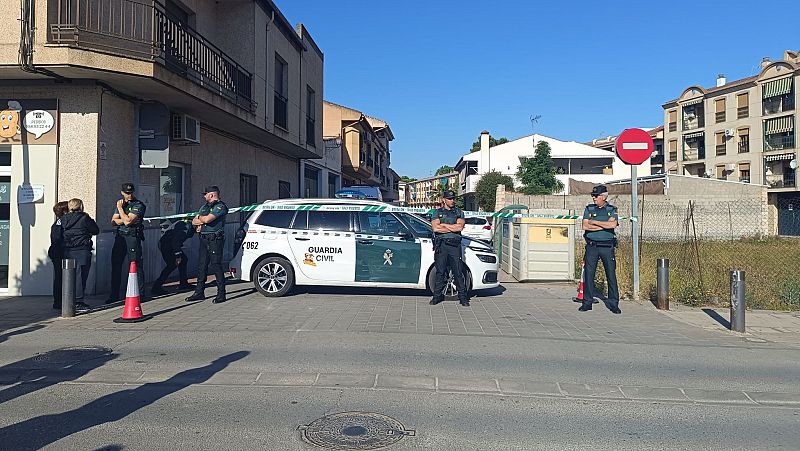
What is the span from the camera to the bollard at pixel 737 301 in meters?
8.17

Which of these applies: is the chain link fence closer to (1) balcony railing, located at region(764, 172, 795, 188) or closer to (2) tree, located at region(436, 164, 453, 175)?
(1) balcony railing, located at region(764, 172, 795, 188)

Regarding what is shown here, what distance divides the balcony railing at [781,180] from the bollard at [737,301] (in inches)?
1987

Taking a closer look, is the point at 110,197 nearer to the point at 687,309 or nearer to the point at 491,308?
the point at 491,308

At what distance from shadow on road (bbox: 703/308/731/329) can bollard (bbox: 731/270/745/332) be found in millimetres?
321

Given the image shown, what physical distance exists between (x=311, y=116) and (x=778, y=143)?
152 ft

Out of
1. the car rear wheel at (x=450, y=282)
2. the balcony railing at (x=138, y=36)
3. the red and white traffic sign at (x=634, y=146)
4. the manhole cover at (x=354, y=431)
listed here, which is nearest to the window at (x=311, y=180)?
the balcony railing at (x=138, y=36)

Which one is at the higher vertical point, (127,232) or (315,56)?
(315,56)

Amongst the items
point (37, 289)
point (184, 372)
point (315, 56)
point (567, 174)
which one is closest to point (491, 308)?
point (184, 372)

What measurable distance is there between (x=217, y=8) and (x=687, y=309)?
42.2 ft

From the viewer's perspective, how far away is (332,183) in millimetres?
31578

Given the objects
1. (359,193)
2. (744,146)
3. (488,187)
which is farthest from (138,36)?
(744,146)

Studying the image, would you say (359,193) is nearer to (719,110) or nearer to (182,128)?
(182,128)

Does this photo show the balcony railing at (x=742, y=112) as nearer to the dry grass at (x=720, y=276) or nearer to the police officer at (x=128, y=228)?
the dry grass at (x=720, y=276)

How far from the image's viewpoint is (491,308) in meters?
9.95
